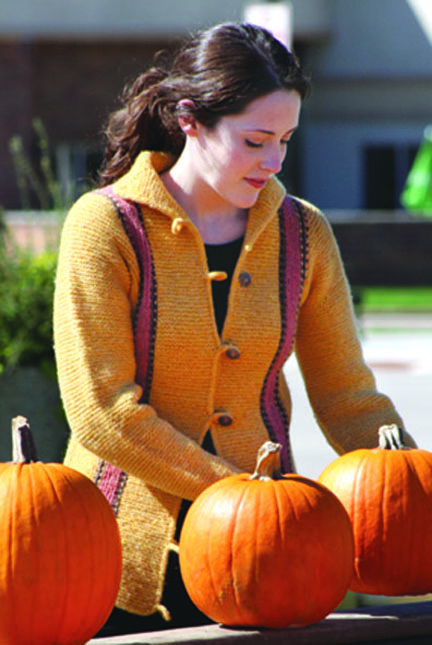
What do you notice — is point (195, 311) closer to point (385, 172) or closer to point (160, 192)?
point (160, 192)

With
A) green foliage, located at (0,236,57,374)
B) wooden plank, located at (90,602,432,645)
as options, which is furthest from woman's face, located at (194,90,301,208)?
green foliage, located at (0,236,57,374)

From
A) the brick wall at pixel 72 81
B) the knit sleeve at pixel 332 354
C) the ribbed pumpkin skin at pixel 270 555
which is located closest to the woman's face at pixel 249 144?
the knit sleeve at pixel 332 354

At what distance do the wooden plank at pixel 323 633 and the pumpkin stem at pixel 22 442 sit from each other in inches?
13.7

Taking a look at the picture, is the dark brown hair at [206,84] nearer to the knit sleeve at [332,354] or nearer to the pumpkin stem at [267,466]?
the knit sleeve at [332,354]

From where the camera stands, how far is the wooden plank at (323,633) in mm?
2176

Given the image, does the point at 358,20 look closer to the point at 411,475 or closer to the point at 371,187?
the point at 371,187

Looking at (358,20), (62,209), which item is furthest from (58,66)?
(62,209)

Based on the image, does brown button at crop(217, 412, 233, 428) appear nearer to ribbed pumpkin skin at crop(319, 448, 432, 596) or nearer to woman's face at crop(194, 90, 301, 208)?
ribbed pumpkin skin at crop(319, 448, 432, 596)

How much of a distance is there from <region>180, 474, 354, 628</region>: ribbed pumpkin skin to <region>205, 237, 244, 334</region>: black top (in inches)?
19.8

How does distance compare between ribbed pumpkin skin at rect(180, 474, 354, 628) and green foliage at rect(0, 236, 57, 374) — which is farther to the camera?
green foliage at rect(0, 236, 57, 374)

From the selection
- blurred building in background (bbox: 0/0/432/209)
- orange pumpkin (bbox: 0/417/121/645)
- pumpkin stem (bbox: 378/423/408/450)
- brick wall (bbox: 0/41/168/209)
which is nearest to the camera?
orange pumpkin (bbox: 0/417/121/645)

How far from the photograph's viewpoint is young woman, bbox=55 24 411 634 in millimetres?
2510

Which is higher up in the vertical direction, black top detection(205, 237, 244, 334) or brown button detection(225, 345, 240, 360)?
black top detection(205, 237, 244, 334)

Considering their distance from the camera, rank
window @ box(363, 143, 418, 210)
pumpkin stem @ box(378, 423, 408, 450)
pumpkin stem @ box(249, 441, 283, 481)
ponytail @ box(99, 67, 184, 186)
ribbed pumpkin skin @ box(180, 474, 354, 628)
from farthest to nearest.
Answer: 1. window @ box(363, 143, 418, 210)
2. ponytail @ box(99, 67, 184, 186)
3. pumpkin stem @ box(378, 423, 408, 450)
4. pumpkin stem @ box(249, 441, 283, 481)
5. ribbed pumpkin skin @ box(180, 474, 354, 628)
